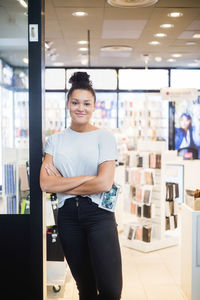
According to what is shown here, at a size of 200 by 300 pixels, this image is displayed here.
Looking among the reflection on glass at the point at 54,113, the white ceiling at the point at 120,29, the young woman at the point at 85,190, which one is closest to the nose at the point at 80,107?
the young woman at the point at 85,190

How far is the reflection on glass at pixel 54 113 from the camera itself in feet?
37.2

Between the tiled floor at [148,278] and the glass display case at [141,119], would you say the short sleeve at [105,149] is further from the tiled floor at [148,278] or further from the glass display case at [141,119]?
the glass display case at [141,119]

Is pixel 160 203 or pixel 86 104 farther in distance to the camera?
pixel 160 203

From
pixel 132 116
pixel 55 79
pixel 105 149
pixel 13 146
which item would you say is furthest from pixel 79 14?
pixel 55 79

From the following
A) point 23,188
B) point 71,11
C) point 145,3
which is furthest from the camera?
point 71,11

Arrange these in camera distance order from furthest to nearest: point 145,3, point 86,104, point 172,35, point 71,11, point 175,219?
point 172,35 < point 71,11 < point 175,219 < point 145,3 < point 86,104

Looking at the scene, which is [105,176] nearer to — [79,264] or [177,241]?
[79,264]

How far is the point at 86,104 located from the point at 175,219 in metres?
3.54

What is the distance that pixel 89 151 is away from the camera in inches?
91.2

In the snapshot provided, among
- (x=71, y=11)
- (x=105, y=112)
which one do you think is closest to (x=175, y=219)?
(x=71, y=11)

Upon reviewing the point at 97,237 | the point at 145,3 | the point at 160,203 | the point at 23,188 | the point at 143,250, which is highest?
the point at 145,3

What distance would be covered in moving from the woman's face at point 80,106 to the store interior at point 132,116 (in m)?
0.25

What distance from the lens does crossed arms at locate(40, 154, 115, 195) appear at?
2252 mm

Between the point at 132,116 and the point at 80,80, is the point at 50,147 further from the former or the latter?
the point at 132,116
